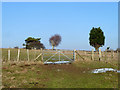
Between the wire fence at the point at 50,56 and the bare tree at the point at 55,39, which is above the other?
the bare tree at the point at 55,39

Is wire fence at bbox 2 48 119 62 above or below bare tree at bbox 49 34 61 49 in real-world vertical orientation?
below

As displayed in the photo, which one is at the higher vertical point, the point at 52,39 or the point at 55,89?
the point at 52,39

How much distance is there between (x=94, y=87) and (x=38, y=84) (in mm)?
3715

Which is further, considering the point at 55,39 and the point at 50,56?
the point at 55,39

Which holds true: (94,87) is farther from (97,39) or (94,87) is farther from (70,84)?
(97,39)

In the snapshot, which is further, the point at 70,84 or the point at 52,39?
the point at 52,39

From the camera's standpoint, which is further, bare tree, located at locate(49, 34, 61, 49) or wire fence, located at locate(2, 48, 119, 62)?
bare tree, located at locate(49, 34, 61, 49)

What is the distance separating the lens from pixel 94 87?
11375 millimetres

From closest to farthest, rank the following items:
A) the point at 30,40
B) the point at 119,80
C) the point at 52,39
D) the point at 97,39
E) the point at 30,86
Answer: the point at 30,86, the point at 119,80, the point at 97,39, the point at 30,40, the point at 52,39

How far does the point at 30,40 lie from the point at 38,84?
236 ft

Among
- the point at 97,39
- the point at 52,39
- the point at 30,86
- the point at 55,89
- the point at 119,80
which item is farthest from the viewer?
the point at 52,39

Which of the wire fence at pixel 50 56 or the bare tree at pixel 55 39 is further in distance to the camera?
the bare tree at pixel 55 39

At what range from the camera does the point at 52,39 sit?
112938 millimetres

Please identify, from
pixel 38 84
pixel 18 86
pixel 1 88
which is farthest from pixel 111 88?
pixel 1 88
